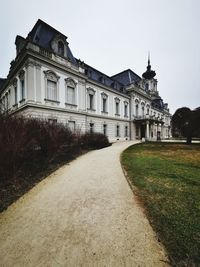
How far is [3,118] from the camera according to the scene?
4.65 meters

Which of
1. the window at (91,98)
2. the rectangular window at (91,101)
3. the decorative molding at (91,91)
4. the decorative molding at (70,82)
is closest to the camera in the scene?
the decorative molding at (70,82)

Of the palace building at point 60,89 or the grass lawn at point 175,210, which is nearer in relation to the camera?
the grass lawn at point 175,210

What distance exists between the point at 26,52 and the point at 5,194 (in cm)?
1431

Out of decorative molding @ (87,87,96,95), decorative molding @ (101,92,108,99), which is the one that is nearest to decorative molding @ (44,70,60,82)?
decorative molding @ (87,87,96,95)

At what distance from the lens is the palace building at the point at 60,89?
14.5 meters

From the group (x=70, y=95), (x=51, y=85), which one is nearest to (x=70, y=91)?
(x=70, y=95)

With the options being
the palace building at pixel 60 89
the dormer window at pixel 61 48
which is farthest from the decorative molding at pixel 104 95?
the dormer window at pixel 61 48

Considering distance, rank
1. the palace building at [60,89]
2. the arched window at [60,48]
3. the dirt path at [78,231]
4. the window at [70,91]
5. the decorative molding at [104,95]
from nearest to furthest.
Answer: the dirt path at [78,231] → the palace building at [60,89] → the arched window at [60,48] → the window at [70,91] → the decorative molding at [104,95]

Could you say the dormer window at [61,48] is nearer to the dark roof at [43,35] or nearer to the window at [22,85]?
the dark roof at [43,35]

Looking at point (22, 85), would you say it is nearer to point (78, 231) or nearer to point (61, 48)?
point (61, 48)

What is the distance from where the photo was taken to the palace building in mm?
14525

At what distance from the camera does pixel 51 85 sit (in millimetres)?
16156

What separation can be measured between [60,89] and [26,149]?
42.7 ft

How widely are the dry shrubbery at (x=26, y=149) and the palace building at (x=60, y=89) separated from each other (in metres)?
2.55
